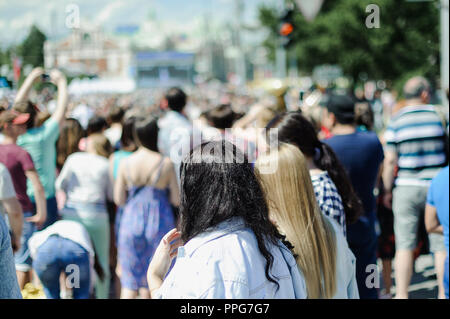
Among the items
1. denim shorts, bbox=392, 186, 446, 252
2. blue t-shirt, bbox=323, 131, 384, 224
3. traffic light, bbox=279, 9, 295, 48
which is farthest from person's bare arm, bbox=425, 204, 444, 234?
traffic light, bbox=279, 9, 295, 48

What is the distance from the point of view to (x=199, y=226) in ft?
6.57

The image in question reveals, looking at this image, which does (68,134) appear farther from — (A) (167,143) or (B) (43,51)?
(B) (43,51)

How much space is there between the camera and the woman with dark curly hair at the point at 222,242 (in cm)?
189

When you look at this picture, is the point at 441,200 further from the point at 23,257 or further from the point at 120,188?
the point at 23,257

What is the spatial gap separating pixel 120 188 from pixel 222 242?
2959 mm

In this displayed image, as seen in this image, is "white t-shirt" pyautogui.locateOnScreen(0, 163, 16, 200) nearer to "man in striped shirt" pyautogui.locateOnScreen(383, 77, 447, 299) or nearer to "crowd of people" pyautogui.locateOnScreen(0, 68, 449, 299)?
"crowd of people" pyautogui.locateOnScreen(0, 68, 449, 299)

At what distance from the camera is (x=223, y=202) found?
2.00 meters

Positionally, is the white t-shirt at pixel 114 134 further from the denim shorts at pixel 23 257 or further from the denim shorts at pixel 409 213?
the denim shorts at pixel 409 213

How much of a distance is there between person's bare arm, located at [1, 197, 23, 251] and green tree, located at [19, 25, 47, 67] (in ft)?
11.3

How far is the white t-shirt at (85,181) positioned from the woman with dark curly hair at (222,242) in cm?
309

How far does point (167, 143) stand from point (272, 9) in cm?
3203

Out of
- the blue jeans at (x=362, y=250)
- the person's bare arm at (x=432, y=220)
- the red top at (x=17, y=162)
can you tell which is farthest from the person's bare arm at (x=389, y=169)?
the red top at (x=17, y=162)

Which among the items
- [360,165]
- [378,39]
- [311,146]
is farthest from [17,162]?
[378,39]
